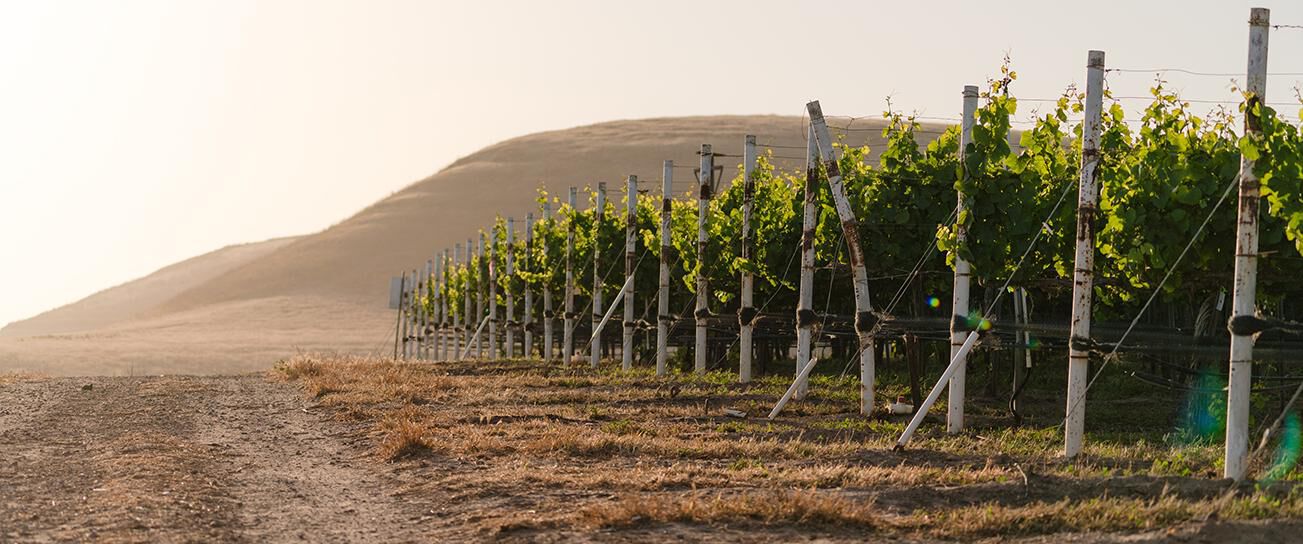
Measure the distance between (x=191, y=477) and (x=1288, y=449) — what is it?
9.85 metres

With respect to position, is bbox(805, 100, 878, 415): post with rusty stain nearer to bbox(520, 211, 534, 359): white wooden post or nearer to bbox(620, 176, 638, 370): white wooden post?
bbox(620, 176, 638, 370): white wooden post

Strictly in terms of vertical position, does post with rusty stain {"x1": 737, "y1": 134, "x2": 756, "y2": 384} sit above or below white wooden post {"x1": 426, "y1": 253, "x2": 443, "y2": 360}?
above

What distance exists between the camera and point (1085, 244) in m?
14.8

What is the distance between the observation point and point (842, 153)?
2672cm

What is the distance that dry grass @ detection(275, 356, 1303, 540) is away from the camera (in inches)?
420

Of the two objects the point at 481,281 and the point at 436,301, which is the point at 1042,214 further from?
the point at 436,301

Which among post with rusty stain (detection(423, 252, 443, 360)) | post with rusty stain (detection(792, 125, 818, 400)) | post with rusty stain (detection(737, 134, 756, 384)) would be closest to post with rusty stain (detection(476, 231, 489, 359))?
post with rusty stain (detection(423, 252, 443, 360))

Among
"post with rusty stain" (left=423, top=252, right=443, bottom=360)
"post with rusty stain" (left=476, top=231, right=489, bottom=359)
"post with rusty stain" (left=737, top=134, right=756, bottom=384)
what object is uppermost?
"post with rusty stain" (left=737, top=134, right=756, bottom=384)

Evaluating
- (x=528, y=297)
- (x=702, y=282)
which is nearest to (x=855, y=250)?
(x=702, y=282)

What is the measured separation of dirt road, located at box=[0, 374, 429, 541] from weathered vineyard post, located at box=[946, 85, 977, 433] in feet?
19.8

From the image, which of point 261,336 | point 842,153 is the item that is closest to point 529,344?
point 842,153

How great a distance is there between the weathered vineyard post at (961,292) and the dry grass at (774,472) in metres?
0.40

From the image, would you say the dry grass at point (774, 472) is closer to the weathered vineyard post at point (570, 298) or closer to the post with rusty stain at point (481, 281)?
the weathered vineyard post at point (570, 298)

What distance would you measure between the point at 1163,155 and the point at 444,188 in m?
133
